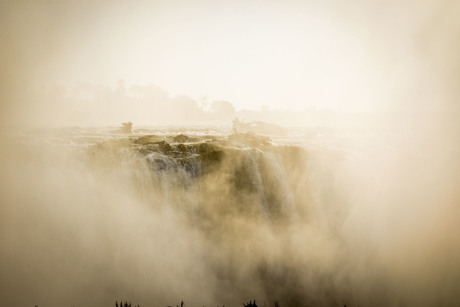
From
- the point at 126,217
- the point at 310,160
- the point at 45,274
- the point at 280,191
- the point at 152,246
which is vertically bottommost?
the point at 45,274

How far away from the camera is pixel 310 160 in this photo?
1658 cm

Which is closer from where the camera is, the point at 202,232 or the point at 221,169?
the point at 202,232

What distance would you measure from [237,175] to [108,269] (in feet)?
26.0

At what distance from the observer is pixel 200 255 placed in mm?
13414

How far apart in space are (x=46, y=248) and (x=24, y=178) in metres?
3.95

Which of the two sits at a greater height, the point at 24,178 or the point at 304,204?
the point at 24,178

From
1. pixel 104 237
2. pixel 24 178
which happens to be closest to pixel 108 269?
pixel 104 237

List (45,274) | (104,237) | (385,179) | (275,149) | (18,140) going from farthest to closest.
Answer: (385,179) < (275,149) < (18,140) < (104,237) < (45,274)

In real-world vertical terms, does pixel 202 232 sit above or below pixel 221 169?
below

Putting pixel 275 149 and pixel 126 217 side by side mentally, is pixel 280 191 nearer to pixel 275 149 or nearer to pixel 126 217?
pixel 275 149

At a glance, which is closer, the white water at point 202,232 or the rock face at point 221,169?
the white water at point 202,232

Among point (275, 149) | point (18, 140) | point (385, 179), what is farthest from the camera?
point (385, 179)

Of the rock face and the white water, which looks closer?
the white water

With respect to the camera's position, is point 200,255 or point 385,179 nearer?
point 200,255
